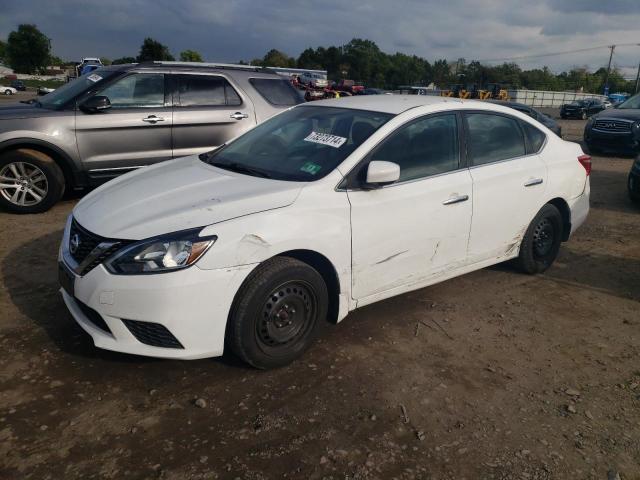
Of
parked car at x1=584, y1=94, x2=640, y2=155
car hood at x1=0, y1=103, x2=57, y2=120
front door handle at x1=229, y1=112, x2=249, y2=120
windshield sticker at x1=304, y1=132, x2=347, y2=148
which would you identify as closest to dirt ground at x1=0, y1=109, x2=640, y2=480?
windshield sticker at x1=304, y1=132, x2=347, y2=148

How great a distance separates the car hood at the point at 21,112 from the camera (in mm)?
5991

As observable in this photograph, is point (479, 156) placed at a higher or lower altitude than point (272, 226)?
higher

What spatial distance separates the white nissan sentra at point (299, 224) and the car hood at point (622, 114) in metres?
9.91

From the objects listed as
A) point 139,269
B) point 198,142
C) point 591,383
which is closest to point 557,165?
point 591,383

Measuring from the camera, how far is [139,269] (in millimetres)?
2752

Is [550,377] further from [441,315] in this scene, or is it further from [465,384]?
[441,315]

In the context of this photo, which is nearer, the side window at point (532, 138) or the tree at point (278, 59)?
the side window at point (532, 138)

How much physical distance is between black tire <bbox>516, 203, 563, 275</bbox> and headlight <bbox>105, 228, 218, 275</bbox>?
3.09 m

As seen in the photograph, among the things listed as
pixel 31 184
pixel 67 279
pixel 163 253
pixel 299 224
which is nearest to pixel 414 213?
pixel 299 224

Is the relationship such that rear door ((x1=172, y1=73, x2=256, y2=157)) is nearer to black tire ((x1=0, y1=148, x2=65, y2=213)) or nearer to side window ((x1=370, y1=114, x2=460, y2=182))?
black tire ((x1=0, y1=148, x2=65, y2=213))

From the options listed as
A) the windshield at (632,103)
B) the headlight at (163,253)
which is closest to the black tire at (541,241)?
the headlight at (163,253)

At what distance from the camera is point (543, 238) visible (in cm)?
482

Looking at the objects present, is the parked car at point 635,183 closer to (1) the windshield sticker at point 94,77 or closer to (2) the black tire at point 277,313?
(2) the black tire at point 277,313

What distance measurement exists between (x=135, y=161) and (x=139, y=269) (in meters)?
4.13
